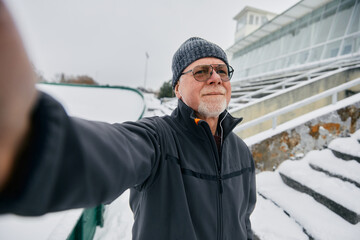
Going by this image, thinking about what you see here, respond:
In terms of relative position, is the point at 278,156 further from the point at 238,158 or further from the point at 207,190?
the point at 207,190

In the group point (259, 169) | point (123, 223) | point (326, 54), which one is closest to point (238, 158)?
point (259, 169)

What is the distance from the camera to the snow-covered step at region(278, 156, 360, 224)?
1.95 meters

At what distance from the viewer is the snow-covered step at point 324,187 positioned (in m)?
1.95

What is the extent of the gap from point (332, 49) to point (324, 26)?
225cm

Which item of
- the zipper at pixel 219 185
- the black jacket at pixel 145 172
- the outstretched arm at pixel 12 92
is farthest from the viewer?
the zipper at pixel 219 185

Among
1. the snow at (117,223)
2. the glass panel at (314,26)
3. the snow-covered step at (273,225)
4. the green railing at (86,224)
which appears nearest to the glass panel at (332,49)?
the glass panel at (314,26)

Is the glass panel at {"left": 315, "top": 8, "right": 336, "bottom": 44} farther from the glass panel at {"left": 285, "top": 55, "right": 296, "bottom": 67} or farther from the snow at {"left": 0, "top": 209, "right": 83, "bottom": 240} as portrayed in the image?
the snow at {"left": 0, "top": 209, "right": 83, "bottom": 240}

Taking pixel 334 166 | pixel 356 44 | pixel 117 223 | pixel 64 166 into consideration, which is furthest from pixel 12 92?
pixel 356 44

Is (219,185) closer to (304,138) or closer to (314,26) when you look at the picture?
(304,138)

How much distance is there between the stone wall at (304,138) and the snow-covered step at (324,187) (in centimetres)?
18

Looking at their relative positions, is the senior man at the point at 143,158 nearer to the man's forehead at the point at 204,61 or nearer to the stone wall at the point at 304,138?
the man's forehead at the point at 204,61

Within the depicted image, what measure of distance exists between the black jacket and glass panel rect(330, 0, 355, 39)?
12565 millimetres

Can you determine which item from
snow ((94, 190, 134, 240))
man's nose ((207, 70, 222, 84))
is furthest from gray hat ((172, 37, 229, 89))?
snow ((94, 190, 134, 240))

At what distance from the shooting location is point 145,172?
2.62ft
